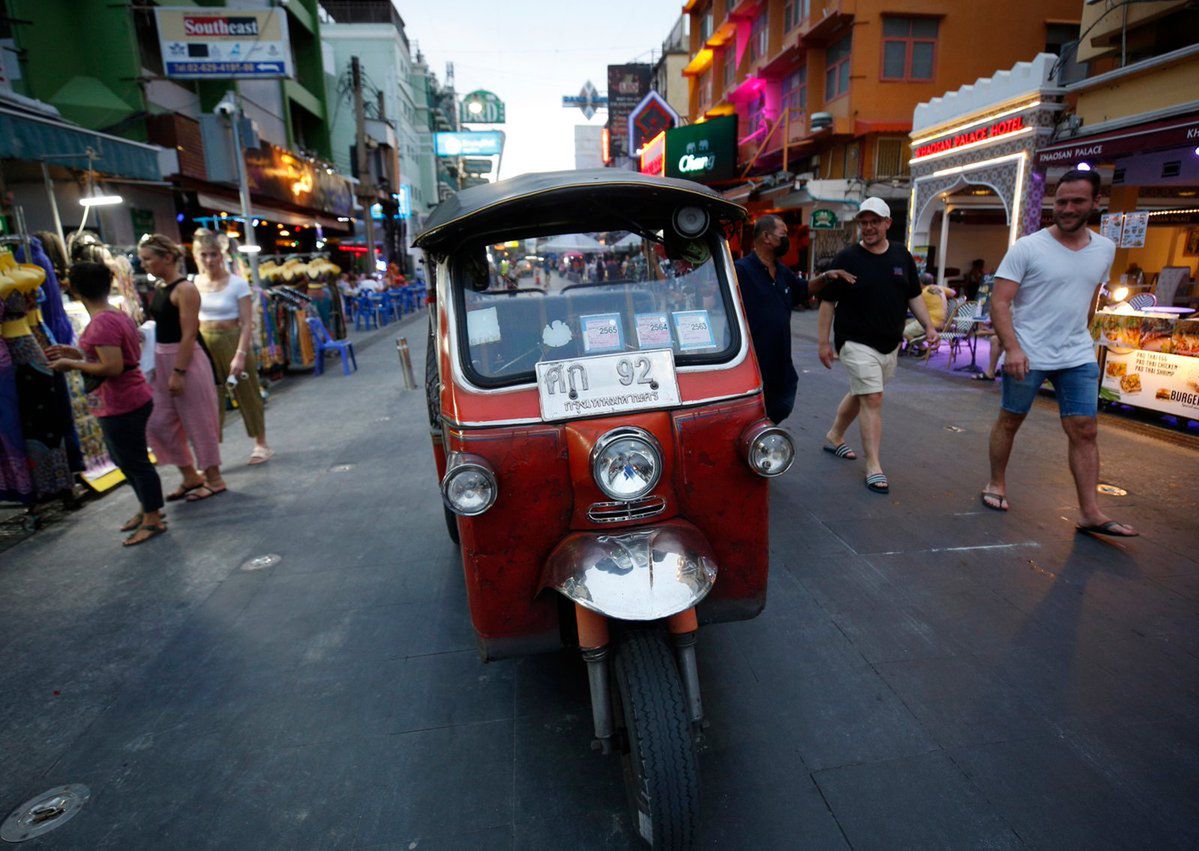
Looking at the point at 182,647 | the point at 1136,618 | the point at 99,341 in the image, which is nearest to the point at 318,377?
the point at 99,341

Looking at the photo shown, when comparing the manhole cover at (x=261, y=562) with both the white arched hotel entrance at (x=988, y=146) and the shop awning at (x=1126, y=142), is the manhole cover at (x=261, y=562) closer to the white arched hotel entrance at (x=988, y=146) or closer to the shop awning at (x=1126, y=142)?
the shop awning at (x=1126, y=142)

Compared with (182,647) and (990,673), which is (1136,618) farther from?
(182,647)

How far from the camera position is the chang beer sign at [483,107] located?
64500 millimetres

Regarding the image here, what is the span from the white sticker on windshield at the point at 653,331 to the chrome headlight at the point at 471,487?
0.79 metres

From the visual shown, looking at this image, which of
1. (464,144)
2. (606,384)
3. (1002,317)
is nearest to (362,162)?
(464,144)

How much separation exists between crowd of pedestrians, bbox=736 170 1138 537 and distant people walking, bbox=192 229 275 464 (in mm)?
4263

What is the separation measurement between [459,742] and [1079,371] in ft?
13.4

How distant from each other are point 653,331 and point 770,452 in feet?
2.11

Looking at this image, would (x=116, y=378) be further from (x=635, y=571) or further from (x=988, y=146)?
(x=988, y=146)

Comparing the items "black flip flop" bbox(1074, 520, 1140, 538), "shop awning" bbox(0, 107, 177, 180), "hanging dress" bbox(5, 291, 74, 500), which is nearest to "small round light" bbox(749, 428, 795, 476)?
"black flip flop" bbox(1074, 520, 1140, 538)

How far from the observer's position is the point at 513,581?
92.1 inches

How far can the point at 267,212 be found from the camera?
14.5 m

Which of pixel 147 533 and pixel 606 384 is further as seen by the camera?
pixel 147 533

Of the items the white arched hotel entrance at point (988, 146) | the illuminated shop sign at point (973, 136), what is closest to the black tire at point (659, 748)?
the white arched hotel entrance at point (988, 146)
